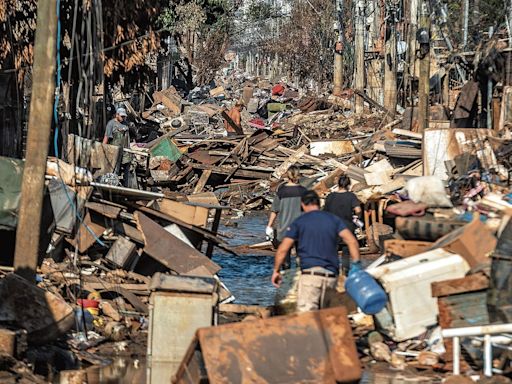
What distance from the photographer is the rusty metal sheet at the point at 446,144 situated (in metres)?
19.1

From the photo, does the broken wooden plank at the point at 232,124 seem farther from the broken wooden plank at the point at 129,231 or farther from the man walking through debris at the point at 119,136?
the broken wooden plank at the point at 129,231

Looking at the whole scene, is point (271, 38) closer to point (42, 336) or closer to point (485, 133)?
point (485, 133)

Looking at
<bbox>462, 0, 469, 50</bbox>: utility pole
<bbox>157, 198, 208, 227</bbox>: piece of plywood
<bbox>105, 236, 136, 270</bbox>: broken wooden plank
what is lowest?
<bbox>105, 236, 136, 270</bbox>: broken wooden plank

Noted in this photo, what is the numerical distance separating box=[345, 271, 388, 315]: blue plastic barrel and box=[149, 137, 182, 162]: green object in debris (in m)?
19.6

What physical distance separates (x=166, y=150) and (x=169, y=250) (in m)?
17.0

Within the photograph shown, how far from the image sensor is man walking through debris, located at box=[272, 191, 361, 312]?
9508 mm

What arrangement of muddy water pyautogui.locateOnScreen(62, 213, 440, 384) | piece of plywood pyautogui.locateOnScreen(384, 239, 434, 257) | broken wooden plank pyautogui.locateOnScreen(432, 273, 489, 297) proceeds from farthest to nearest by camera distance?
piece of plywood pyautogui.locateOnScreen(384, 239, 434, 257) → broken wooden plank pyautogui.locateOnScreen(432, 273, 489, 297) → muddy water pyautogui.locateOnScreen(62, 213, 440, 384)

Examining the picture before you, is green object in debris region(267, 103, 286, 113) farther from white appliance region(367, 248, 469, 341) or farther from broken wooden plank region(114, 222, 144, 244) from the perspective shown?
white appliance region(367, 248, 469, 341)

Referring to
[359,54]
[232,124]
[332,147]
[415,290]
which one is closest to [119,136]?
[332,147]

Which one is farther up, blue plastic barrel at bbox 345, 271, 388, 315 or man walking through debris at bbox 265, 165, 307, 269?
man walking through debris at bbox 265, 165, 307, 269

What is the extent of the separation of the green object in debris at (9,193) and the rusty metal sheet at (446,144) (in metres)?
9.35

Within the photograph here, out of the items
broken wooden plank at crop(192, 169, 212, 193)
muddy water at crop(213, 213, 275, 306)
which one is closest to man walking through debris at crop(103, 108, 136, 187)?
muddy water at crop(213, 213, 275, 306)

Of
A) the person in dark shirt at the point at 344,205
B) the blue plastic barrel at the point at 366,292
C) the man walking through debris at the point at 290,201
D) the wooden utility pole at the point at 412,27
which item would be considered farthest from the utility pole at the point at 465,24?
the blue plastic barrel at the point at 366,292

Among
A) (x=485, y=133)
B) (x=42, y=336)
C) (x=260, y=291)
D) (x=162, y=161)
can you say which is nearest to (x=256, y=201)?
(x=162, y=161)
